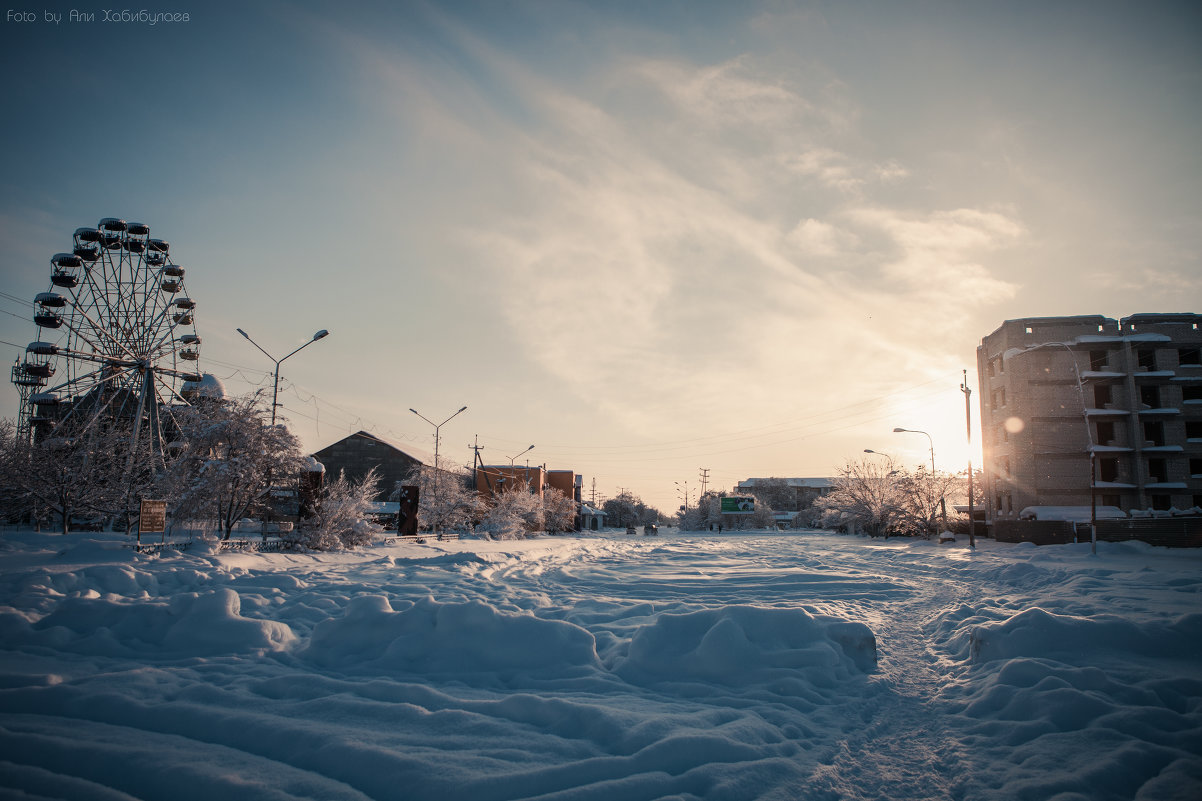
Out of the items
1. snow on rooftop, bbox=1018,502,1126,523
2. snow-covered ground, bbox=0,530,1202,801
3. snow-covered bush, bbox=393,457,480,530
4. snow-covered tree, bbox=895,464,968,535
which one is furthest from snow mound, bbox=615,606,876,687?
snow-covered tree, bbox=895,464,968,535

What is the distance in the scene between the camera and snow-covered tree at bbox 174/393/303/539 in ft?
55.7

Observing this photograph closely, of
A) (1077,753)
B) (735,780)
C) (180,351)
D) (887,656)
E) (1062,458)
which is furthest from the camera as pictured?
(1062,458)

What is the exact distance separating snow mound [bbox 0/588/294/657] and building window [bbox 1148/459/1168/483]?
4839cm

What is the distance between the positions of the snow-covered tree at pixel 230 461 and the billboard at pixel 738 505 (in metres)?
72.1

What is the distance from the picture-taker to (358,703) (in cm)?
472

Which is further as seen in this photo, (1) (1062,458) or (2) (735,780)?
(1) (1062,458)

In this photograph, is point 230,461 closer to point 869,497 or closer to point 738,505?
point 869,497

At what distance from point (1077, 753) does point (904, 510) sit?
43.4 metres

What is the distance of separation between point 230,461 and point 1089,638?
64.0ft

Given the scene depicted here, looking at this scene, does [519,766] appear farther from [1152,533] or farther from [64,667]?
[1152,533]

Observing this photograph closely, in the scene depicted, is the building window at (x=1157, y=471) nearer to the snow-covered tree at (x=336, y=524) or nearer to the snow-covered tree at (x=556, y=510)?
the snow-covered tree at (x=556, y=510)

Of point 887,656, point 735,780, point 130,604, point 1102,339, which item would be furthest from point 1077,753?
point 1102,339

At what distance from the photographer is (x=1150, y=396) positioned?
37688 millimetres

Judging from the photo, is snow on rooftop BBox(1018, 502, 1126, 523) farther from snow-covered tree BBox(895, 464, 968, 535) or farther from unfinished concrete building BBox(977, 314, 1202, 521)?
snow-covered tree BBox(895, 464, 968, 535)
